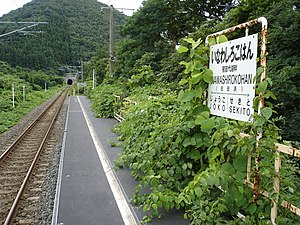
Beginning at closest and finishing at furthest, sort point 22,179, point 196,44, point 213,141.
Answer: point 213,141
point 196,44
point 22,179

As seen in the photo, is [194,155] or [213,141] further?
[194,155]

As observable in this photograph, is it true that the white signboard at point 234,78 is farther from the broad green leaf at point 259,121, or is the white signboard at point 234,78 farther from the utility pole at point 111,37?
the utility pole at point 111,37

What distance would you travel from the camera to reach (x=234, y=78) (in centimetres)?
347

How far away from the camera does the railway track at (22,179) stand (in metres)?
5.14

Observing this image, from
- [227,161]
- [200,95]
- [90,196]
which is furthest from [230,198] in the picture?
[90,196]

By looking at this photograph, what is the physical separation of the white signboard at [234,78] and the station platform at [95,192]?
156cm

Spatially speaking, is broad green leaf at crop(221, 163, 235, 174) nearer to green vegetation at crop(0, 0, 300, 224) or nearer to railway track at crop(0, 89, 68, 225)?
green vegetation at crop(0, 0, 300, 224)

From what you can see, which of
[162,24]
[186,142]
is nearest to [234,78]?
[186,142]

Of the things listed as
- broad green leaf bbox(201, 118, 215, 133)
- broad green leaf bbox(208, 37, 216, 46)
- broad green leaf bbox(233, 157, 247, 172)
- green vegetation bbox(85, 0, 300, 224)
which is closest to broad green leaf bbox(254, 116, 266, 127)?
green vegetation bbox(85, 0, 300, 224)

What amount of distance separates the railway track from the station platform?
57cm

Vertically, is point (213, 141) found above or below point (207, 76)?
below

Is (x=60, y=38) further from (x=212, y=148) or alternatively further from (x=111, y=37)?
(x=212, y=148)

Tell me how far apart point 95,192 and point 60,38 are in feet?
312

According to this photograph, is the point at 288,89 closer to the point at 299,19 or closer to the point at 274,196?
the point at 299,19
